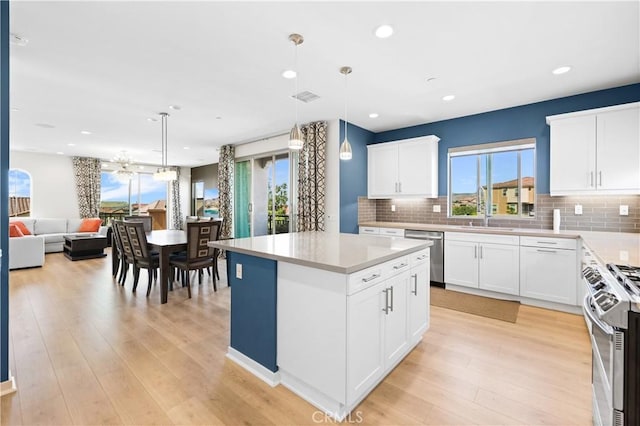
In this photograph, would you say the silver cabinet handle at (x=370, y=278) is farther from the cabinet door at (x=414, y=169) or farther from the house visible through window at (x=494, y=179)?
the house visible through window at (x=494, y=179)

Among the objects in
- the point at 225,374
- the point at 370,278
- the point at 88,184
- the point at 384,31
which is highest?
the point at 384,31

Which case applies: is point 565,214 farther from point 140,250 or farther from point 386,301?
point 140,250

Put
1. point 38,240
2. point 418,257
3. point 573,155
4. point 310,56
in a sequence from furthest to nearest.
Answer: point 38,240 → point 573,155 → point 310,56 → point 418,257

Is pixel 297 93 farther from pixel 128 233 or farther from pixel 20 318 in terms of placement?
pixel 20 318

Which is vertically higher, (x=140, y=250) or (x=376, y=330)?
(x=140, y=250)

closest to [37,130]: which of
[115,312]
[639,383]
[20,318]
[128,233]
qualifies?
[128,233]

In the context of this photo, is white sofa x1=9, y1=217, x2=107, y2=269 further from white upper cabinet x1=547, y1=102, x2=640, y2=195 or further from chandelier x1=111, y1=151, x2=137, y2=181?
white upper cabinet x1=547, y1=102, x2=640, y2=195

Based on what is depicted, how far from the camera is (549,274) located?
135 inches

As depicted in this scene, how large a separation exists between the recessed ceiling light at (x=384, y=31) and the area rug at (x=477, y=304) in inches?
120

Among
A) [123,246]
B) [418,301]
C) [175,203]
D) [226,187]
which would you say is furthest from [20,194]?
[418,301]

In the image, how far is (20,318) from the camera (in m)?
3.16

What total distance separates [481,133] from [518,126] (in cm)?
48

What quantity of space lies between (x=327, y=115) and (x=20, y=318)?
458 cm

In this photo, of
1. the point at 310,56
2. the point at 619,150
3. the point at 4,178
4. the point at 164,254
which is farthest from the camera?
the point at 164,254
